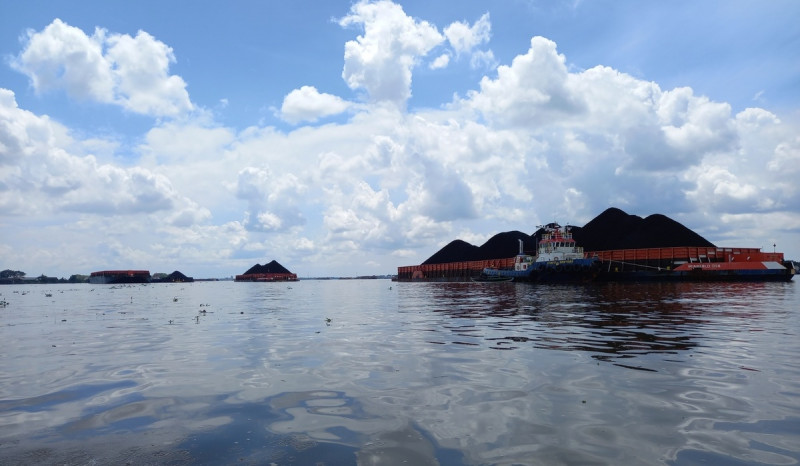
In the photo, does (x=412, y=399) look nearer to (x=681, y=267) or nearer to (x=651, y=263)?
(x=681, y=267)

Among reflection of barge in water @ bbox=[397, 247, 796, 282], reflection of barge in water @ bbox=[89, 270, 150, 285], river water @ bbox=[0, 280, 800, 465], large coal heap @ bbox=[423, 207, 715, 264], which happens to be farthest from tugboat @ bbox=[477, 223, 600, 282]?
reflection of barge in water @ bbox=[89, 270, 150, 285]

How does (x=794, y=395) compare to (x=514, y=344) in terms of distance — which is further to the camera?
(x=514, y=344)

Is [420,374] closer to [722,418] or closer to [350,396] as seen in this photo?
[350,396]

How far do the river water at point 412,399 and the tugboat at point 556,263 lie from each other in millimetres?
47678

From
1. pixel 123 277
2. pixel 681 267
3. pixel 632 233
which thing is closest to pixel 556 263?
pixel 681 267

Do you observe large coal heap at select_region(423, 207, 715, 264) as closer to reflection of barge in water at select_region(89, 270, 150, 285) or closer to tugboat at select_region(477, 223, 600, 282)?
tugboat at select_region(477, 223, 600, 282)

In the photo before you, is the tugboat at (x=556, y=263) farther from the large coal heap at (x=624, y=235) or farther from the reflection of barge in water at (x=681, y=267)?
the large coal heap at (x=624, y=235)

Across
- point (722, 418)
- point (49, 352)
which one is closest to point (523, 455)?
point (722, 418)

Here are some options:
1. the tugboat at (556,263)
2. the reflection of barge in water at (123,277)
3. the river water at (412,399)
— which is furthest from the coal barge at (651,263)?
the reflection of barge in water at (123,277)

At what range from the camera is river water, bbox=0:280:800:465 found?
546 cm

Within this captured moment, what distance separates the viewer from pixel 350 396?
26.3ft

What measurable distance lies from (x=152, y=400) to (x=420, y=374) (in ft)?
16.6

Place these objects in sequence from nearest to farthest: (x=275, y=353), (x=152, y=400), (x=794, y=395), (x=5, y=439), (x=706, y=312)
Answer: (x=5, y=439)
(x=794, y=395)
(x=152, y=400)
(x=275, y=353)
(x=706, y=312)

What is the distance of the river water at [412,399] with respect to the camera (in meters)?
5.46
